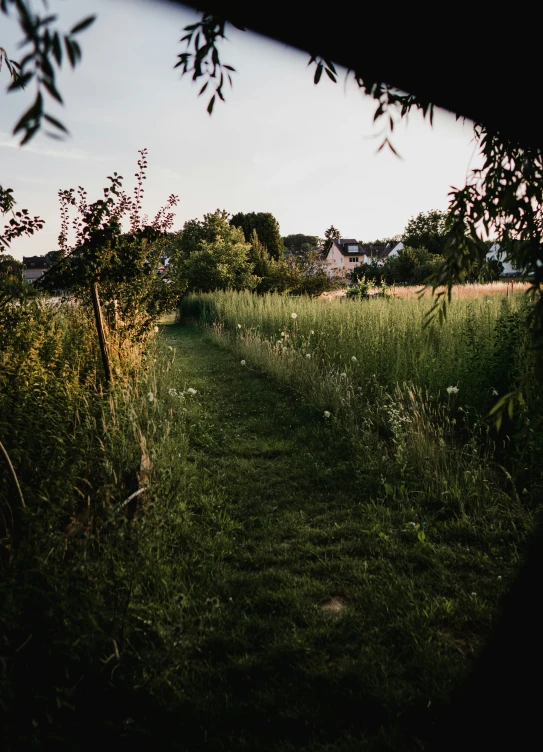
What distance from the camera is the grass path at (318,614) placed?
2.00 m

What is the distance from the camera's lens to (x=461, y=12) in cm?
110

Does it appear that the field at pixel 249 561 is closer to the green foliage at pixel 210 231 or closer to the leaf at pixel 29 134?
the leaf at pixel 29 134

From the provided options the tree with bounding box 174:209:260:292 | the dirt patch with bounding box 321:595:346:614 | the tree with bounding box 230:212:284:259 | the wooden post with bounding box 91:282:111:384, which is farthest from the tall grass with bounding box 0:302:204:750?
the tree with bounding box 230:212:284:259

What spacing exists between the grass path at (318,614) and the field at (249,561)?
11mm

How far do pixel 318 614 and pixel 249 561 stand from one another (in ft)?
2.38

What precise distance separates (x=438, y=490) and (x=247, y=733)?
8.29ft

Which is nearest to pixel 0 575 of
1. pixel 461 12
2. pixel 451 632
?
pixel 451 632

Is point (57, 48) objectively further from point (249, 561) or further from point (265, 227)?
point (265, 227)

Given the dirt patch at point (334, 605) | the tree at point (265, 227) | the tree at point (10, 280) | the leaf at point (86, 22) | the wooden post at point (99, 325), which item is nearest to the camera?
the leaf at point (86, 22)

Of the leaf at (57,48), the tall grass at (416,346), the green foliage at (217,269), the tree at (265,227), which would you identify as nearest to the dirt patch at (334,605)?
the tall grass at (416,346)

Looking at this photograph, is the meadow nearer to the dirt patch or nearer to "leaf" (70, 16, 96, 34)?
the dirt patch

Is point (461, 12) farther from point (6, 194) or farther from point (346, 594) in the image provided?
point (6, 194)

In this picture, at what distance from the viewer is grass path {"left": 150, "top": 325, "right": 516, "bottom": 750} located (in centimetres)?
200

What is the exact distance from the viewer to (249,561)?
328 cm
